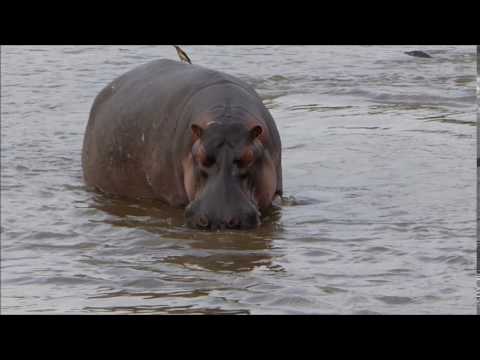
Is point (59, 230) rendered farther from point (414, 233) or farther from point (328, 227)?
point (414, 233)

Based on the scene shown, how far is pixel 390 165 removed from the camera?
9320 millimetres

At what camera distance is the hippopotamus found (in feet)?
23.0

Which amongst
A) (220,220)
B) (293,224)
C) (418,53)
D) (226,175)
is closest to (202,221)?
(220,220)

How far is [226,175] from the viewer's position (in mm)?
6969

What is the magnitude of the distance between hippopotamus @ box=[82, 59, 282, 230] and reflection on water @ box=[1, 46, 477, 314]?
6.2 inches

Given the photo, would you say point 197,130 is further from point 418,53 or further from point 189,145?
point 418,53

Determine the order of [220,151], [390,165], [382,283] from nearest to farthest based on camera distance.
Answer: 1. [382,283]
2. [220,151]
3. [390,165]

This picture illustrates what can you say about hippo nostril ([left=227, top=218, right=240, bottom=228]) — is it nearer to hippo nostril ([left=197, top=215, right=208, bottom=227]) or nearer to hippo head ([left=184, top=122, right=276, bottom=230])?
hippo head ([left=184, top=122, right=276, bottom=230])

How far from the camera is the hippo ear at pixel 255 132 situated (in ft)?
23.4

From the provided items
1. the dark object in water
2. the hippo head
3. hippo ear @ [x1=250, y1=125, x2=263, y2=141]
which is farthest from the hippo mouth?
the dark object in water

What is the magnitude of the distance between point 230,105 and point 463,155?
3.05 metres

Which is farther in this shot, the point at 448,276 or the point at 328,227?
the point at 328,227

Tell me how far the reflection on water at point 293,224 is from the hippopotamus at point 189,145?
0.52 feet

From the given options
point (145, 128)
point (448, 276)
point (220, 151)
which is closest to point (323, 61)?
point (145, 128)
